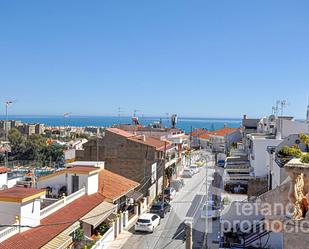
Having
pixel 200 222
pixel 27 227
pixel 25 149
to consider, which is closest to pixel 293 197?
pixel 27 227

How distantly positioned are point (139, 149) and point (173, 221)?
32.9ft

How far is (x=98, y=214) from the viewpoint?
20.5 m

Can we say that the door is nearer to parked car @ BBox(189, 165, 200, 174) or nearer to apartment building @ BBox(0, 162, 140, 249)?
apartment building @ BBox(0, 162, 140, 249)

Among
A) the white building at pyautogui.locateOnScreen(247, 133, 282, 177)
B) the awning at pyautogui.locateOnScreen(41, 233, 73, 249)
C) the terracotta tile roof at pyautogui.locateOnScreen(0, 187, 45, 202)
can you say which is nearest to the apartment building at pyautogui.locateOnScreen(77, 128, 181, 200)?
the white building at pyautogui.locateOnScreen(247, 133, 282, 177)

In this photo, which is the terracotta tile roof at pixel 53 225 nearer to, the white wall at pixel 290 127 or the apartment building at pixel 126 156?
the apartment building at pixel 126 156

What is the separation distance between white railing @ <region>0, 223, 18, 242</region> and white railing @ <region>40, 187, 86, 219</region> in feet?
8.32

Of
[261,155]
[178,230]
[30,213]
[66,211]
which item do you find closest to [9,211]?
[30,213]

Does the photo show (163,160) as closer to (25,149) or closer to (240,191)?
(240,191)

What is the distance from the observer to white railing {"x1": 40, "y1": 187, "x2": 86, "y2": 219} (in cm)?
1806

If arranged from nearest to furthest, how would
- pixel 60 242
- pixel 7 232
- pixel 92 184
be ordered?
pixel 7 232
pixel 60 242
pixel 92 184

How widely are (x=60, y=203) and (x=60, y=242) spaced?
Result: 430 cm

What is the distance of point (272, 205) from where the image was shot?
14398 mm

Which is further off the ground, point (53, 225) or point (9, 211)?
point (9, 211)

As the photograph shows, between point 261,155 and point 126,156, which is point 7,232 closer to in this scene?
point 261,155
